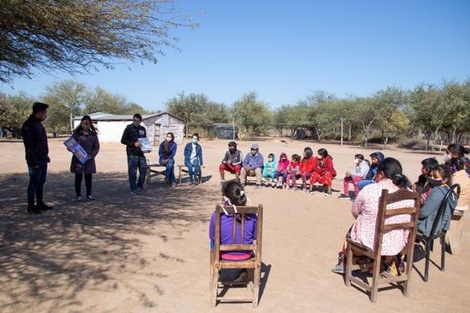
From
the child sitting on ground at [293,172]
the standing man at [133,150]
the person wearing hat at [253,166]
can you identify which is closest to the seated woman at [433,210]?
the child sitting on ground at [293,172]

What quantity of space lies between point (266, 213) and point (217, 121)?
164 feet

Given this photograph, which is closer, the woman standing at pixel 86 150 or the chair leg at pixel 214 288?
the chair leg at pixel 214 288

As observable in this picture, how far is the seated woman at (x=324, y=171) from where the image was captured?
959 cm

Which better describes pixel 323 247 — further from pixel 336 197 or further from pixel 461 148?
pixel 336 197

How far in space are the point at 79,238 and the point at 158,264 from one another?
1500mm

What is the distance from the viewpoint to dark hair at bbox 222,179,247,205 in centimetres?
346

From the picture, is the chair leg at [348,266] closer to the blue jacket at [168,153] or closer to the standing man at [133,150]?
the standing man at [133,150]

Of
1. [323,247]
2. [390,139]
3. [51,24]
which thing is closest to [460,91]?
[390,139]

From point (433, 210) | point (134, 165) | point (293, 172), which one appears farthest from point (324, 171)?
point (433, 210)

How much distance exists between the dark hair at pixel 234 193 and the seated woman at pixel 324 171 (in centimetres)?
647

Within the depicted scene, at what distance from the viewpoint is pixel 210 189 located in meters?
10.0

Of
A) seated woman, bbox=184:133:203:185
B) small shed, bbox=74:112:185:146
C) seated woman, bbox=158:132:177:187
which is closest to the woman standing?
seated woman, bbox=158:132:177:187

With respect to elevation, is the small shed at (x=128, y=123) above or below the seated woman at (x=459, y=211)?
above

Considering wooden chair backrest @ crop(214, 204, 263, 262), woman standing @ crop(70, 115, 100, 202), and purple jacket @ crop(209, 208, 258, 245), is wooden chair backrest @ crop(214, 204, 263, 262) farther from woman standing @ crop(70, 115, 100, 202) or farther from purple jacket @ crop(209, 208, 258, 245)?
woman standing @ crop(70, 115, 100, 202)
